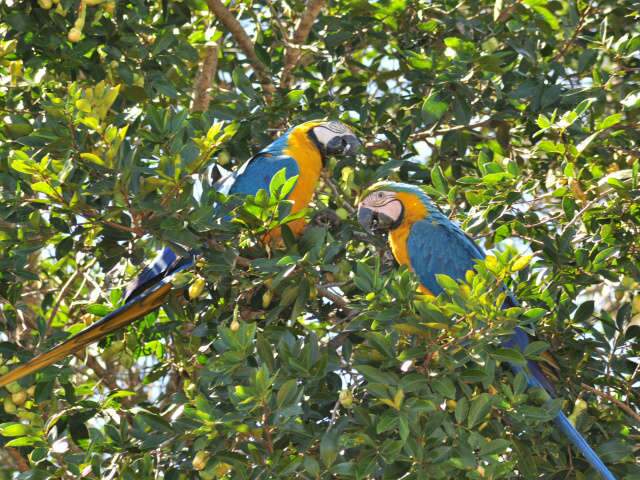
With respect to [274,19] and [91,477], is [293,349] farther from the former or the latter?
[274,19]

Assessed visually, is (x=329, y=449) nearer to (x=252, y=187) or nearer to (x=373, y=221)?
(x=373, y=221)

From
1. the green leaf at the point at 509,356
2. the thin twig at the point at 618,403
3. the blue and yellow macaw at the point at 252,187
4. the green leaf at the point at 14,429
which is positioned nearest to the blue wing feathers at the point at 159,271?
the blue and yellow macaw at the point at 252,187

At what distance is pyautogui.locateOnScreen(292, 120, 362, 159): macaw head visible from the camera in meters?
3.39

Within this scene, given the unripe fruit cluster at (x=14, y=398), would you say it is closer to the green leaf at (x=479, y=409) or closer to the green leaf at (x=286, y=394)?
the green leaf at (x=286, y=394)

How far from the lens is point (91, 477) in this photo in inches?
98.5

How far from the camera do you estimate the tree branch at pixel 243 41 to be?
11.4 ft

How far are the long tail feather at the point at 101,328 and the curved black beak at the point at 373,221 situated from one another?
27.3 inches

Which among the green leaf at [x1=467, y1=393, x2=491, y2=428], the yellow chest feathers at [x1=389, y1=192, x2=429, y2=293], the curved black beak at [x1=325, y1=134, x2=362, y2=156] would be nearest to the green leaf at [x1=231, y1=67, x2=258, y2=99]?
Answer: the curved black beak at [x1=325, y1=134, x2=362, y2=156]

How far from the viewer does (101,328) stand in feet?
9.43

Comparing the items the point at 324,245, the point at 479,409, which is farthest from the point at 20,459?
the point at 479,409

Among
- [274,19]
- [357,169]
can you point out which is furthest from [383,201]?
[274,19]

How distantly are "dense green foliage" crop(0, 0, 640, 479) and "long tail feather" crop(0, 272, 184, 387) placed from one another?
44 mm

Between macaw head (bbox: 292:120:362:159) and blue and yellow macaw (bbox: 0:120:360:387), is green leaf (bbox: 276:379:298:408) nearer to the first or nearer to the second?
blue and yellow macaw (bbox: 0:120:360:387)

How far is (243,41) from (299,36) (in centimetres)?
24
